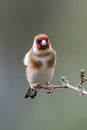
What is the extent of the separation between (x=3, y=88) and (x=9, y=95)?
151 millimetres

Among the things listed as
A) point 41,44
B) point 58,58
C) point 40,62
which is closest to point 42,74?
point 40,62

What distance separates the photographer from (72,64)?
470cm

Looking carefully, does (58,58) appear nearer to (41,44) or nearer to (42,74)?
(42,74)

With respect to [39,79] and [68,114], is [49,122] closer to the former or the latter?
[68,114]

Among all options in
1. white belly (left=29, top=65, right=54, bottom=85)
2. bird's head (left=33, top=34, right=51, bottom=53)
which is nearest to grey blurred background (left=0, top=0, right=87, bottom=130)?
white belly (left=29, top=65, right=54, bottom=85)

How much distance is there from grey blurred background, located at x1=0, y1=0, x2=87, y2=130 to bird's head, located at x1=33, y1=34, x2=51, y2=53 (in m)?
1.31

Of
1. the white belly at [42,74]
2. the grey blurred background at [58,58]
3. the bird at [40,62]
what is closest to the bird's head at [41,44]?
the bird at [40,62]

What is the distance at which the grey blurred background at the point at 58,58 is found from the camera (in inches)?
168

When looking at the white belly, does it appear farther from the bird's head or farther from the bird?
the bird's head

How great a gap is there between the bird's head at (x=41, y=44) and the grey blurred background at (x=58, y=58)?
4.30 ft

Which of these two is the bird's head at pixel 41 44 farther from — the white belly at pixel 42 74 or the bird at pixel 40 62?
the white belly at pixel 42 74

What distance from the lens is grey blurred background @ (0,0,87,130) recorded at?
4.27m

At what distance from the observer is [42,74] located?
9.22ft
